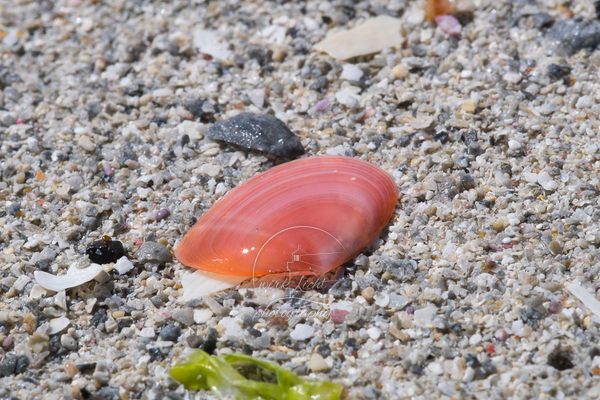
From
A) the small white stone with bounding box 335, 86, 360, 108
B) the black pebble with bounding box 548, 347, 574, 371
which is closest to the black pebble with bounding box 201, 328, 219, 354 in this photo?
the black pebble with bounding box 548, 347, 574, 371

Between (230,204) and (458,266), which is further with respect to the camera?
(230,204)

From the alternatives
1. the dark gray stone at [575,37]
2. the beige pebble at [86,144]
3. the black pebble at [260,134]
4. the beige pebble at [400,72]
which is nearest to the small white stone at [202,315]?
the black pebble at [260,134]

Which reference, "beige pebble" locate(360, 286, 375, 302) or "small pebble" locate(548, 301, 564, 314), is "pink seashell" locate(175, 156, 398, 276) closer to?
"beige pebble" locate(360, 286, 375, 302)

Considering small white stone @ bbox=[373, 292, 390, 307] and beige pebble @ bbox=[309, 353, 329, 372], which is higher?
small white stone @ bbox=[373, 292, 390, 307]

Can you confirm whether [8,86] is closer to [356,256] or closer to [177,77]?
[177,77]

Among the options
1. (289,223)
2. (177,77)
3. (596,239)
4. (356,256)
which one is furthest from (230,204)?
(596,239)

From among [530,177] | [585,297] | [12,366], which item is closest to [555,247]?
[585,297]

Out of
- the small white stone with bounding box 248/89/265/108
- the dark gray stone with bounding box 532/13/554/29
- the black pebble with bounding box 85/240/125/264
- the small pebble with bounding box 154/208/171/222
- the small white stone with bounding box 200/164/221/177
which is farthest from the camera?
the dark gray stone with bounding box 532/13/554/29
